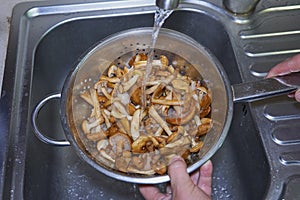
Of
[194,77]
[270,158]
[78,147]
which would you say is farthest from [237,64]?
[78,147]

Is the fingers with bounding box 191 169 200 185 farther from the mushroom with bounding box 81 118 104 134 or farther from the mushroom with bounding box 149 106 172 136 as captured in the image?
the mushroom with bounding box 81 118 104 134

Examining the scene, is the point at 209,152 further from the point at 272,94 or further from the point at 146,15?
the point at 146,15

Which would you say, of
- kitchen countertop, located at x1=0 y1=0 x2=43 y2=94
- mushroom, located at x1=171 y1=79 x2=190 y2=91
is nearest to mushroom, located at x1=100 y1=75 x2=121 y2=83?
mushroom, located at x1=171 y1=79 x2=190 y2=91

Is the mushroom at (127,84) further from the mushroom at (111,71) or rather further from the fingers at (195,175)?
the fingers at (195,175)

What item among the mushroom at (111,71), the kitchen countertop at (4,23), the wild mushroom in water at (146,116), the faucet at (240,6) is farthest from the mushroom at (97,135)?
the faucet at (240,6)

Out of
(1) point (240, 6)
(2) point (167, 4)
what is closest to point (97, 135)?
(2) point (167, 4)

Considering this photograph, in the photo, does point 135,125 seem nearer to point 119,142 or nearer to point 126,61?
point 119,142

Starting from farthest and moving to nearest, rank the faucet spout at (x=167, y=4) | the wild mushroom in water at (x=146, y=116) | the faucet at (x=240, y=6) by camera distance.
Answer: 1. the faucet at (x=240, y=6)
2. the wild mushroom in water at (x=146, y=116)
3. the faucet spout at (x=167, y=4)
